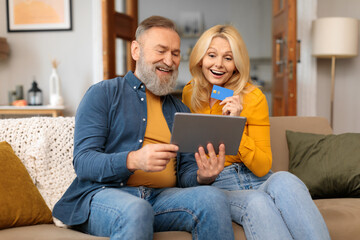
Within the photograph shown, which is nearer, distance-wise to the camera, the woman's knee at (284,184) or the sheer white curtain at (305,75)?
the woman's knee at (284,184)

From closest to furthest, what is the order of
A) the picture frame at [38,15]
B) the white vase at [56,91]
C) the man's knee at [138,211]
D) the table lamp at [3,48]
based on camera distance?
1. the man's knee at [138,211]
2. the white vase at [56,91]
3. the table lamp at [3,48]
4. the picture frame at [38,15]

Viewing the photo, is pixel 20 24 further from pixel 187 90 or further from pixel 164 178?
pixel 164 178

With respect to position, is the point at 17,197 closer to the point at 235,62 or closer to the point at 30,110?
the point at 235,62

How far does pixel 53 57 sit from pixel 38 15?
0.47 metres

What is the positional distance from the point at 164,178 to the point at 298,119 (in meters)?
1.02

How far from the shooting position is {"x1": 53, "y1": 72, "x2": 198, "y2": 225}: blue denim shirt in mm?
1324

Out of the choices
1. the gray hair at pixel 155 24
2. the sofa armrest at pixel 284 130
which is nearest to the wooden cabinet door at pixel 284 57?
the sofa armrest at pixel 284 130

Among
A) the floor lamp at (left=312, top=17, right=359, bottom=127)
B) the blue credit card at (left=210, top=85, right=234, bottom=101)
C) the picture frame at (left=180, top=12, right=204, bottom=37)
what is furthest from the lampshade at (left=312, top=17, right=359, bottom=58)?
the picture frame at (left=180, top=12, right=204, bottom=37)

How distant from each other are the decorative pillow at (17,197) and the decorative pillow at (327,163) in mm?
1232

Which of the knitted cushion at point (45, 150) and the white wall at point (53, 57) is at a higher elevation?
the white wall at point (53, 57)

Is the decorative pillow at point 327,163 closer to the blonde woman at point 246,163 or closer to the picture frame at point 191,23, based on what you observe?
the blonde woman at point 246,163

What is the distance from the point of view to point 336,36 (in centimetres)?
323

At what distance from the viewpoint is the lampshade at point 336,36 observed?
10.6 ft

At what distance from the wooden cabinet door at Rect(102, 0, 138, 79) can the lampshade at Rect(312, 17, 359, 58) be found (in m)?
1.61
